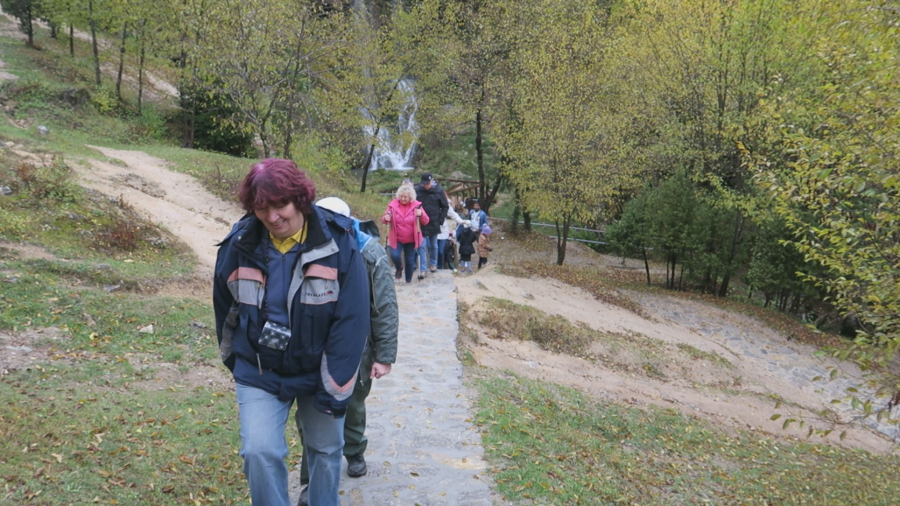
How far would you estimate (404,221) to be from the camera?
998cm

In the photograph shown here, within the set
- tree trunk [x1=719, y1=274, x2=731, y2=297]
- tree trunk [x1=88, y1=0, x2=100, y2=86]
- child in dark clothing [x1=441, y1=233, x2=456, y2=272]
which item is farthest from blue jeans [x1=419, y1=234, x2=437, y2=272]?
tree trunk [x1=88, y1=0, x2=100, y2=86]

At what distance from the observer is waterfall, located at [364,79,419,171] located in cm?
2560

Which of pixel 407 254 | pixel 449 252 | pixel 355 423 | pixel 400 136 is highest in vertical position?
pixel 400 136

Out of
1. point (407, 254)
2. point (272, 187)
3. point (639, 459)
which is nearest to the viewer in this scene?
point (272, 187)

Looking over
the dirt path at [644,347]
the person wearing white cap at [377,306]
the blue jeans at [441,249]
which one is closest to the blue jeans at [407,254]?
the dirt path at [644,347]

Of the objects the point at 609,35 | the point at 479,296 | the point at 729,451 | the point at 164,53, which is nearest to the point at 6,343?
the point at 479,296

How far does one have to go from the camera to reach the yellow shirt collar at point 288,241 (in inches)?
113

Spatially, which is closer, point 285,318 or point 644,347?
point 285,318

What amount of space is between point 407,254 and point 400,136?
16.1 meters

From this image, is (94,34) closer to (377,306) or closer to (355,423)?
(355,423)

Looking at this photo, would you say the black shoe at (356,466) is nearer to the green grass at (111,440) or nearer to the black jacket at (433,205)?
the green grass at (111,440)

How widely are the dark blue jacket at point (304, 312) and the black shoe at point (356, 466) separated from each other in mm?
1455

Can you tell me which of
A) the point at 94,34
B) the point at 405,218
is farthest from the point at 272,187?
the point at 94,34

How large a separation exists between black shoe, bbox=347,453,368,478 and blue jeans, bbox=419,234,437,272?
7025 millimetres
